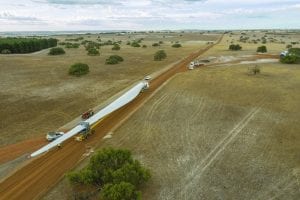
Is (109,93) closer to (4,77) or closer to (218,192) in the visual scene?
(4,77)

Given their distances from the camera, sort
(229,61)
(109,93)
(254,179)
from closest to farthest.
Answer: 1. (254,179)
2. (109,93)
3. (229,61)

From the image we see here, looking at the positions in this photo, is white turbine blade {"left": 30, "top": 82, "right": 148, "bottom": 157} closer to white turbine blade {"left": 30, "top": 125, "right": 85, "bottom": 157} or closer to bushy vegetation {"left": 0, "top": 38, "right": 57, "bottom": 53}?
white turbine blade {"left": 30, "top": 125, "right": 85, "bottom": 157}

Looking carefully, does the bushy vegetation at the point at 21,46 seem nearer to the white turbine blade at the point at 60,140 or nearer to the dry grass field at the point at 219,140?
the dry grass field at the point at 219,140

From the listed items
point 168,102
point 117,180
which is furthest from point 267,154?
point 168,102

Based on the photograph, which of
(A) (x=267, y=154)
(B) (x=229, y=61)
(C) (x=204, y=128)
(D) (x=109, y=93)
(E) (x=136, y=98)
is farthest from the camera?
(B) (x=229, y=61)

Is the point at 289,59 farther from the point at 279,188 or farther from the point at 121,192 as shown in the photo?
the point at 121,192

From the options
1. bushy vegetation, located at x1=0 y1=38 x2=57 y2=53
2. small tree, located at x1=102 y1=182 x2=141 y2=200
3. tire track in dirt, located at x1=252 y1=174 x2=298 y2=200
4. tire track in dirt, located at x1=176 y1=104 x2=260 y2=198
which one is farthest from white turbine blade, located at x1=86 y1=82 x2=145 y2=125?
bushy vegetation, located at x1=0 y1=38 x2=57 y2=53
